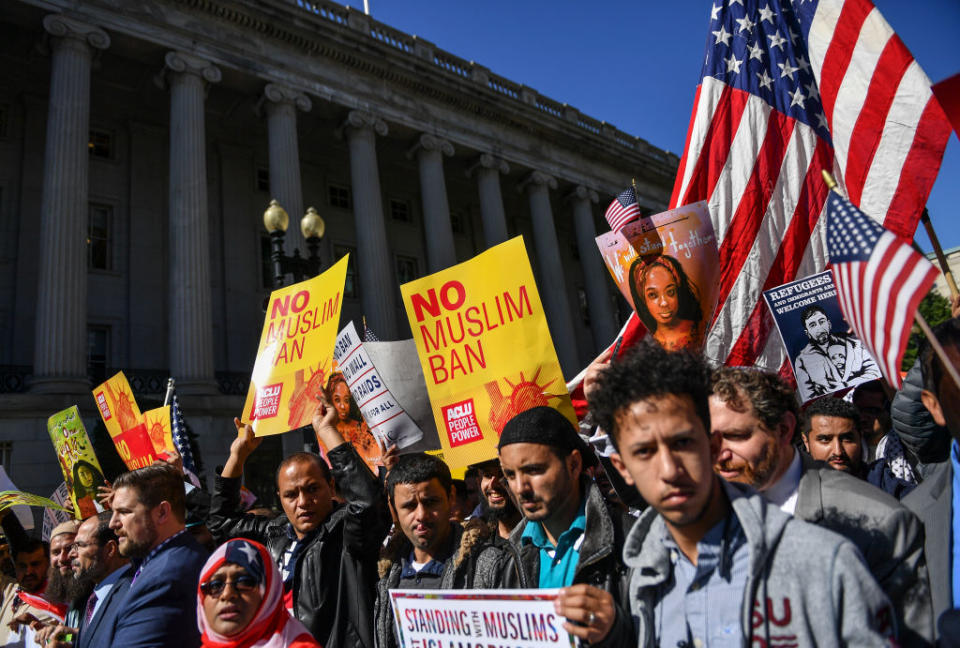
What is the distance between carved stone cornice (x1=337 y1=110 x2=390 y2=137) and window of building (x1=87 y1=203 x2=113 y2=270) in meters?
7.87

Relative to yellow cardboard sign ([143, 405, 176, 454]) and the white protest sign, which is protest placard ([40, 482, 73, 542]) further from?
the white protest sign

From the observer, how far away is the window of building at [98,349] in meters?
18.7

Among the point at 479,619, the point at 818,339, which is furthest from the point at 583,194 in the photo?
the point at 479,619

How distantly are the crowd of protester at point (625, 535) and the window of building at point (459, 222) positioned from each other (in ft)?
81.6

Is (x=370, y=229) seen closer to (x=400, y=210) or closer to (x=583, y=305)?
(x=400, y=210)

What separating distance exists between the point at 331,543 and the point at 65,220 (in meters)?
15.4

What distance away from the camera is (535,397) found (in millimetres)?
4535

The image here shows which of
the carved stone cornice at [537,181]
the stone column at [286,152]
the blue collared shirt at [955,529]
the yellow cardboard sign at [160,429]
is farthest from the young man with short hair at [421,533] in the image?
the carved stone cornice at [537,181]

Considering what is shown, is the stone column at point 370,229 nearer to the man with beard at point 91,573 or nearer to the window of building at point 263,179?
the window of building at point 263,179

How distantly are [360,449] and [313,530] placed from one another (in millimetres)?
2659

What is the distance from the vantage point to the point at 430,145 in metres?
23.7

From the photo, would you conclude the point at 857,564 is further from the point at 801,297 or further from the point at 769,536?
the point at 801,297

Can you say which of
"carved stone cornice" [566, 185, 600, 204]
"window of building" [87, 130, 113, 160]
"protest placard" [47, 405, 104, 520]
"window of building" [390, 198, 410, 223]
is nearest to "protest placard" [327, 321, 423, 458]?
"protest placard" [47, 405, 104, 520]

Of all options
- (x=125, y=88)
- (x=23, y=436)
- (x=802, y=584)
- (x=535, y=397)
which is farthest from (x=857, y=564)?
(x=125, y=88)
